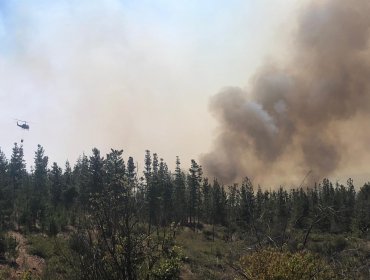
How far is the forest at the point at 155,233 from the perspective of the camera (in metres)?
12.4

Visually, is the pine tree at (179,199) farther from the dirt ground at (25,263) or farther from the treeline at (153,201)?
the dirt ground at (25,263)

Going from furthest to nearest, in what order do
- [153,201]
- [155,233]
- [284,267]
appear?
[153,201] → [155,233] → [284,267]

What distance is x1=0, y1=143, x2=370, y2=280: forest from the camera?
12.4 metres

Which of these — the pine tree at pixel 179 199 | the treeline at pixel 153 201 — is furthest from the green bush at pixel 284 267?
the pine tree at pixel 179 199

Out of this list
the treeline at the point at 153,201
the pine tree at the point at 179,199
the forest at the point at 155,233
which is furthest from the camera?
the pine tree at the point at 179,199

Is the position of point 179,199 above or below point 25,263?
above

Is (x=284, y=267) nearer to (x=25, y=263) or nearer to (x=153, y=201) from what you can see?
(x=25, y=263)

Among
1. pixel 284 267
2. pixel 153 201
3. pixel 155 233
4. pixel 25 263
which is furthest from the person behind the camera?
pixel 153 201

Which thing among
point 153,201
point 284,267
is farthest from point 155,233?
point 284,267

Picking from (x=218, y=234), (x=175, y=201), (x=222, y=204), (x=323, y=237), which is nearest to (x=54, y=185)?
(x=175, y=201)

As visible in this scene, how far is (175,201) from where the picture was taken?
95500 mm

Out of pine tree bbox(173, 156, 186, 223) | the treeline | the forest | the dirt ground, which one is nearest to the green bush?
the forest

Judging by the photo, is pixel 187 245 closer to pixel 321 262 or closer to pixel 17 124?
pixel 321 262

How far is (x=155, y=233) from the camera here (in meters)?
63.7
